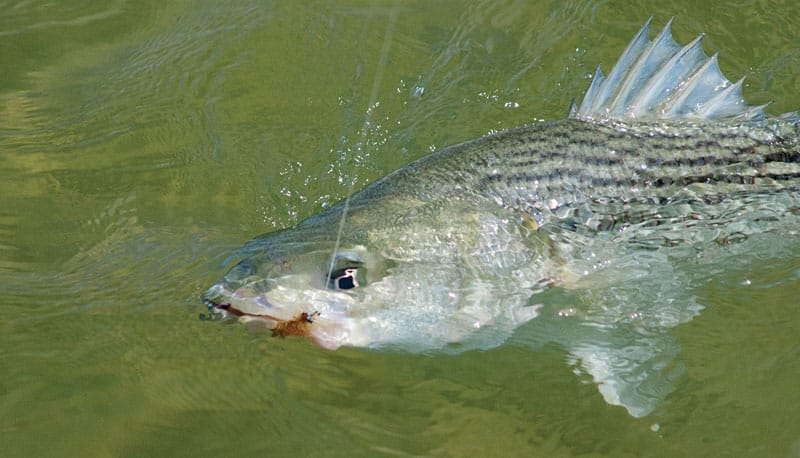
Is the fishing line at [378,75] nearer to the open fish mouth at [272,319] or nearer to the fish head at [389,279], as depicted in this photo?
the fish head at [389,279]

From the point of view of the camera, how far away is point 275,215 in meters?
4.56

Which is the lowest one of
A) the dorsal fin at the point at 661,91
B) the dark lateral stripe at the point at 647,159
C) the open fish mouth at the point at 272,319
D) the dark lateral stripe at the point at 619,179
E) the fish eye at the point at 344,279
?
the open fish mouth at the point at 272,319

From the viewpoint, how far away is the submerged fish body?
3.24 meters

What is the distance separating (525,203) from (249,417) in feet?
5.04

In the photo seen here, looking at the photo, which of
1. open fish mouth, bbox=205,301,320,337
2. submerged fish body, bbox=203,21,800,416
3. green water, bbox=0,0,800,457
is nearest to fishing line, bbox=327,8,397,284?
green water, bbox=0,0,800,457

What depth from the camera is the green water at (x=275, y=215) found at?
360cm

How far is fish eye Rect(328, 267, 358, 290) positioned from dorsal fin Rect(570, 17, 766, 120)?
1409 millimetres

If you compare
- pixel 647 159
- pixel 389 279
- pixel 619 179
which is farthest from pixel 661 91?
pixel 389 279

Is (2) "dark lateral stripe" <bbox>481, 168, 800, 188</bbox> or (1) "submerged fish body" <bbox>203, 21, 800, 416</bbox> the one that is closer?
(1) "submerged fish body" <bbox>203, 21, 800, 416</bbox>

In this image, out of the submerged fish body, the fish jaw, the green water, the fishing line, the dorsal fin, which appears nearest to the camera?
the fish jaw

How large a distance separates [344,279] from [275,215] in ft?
4.74

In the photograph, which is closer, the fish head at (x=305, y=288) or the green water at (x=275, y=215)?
the fish head at (x=305, y=288)

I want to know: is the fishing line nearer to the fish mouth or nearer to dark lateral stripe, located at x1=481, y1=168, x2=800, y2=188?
dark lateral stripe, located at x1=481, y1=168, x2=800, y2=188

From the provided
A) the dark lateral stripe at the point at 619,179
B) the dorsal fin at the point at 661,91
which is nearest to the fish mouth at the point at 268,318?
the dark lateral stripe at the point at 619,179
